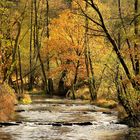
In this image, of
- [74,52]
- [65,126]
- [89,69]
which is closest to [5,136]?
[65,126]

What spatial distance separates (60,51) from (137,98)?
3113 centimetres

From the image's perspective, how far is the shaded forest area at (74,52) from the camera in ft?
89.6

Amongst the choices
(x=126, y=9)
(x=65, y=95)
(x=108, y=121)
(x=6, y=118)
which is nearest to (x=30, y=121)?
(x=6, y=118)

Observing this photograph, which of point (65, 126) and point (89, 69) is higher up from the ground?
point (89, 69)

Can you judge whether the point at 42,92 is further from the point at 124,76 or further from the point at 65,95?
the point at 124,76

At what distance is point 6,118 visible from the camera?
28453mm

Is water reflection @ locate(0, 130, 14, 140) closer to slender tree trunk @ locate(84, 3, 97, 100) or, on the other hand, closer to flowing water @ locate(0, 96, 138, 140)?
flowing water @ locate(0, 96, 138, 140)

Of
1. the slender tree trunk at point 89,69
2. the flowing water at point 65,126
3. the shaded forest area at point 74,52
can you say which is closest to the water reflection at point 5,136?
the flowing water at point 65,126

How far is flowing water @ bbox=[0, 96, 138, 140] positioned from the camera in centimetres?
2245

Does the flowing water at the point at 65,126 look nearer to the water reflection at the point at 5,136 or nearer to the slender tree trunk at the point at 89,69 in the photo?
the water reflection at the point at 5,136

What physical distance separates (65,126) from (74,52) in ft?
91.0

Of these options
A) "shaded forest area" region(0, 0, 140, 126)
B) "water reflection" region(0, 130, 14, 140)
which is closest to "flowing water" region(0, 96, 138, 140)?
"water reflection" region(0, 130, 14, 140)

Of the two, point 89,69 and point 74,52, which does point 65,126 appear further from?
point 74,52

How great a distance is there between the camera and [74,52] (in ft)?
176
